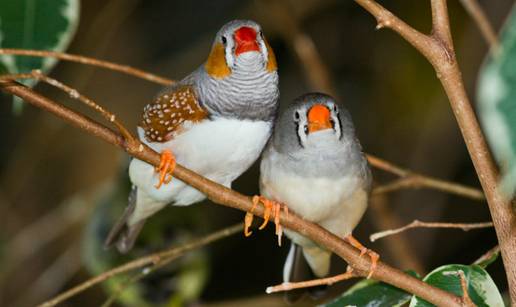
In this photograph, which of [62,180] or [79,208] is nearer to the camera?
[79,208]

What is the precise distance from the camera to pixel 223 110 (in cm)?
199

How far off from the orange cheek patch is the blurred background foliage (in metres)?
1.48

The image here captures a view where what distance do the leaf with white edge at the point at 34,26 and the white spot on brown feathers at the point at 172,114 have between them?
0.41 m

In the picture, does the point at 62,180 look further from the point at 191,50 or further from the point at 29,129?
the point at 191,50

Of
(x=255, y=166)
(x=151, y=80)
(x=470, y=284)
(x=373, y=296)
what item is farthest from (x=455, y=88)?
(x=255, y=166)

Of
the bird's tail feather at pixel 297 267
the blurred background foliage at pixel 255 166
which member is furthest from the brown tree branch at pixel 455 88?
the blurred background foliage at pixel 255 166

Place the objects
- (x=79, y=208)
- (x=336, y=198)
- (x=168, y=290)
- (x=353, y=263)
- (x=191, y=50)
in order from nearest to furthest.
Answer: (x=353, y=263) < (x=336, y=198) < (x=168, y=290) < (x=79, y=208) < (x=191, y=50)

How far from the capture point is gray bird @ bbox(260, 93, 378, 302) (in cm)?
200

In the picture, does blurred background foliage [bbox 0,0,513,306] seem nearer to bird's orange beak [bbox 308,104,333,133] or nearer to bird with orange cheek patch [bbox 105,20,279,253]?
bird with orange cheek patch [bbox 105,20,279,253]

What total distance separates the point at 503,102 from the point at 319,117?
1.15 m

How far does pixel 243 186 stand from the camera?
396 centimetres

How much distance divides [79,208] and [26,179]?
0.53 metres

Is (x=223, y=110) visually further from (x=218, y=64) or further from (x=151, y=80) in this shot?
(x=151, y=80)

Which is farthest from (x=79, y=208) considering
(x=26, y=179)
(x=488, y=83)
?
(x=488, y=83)
